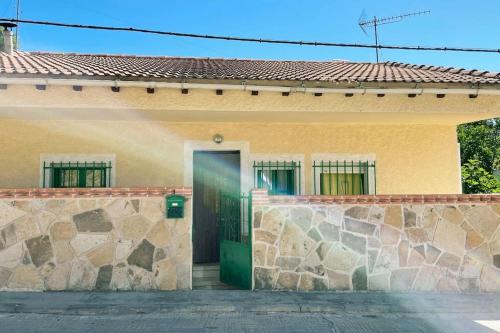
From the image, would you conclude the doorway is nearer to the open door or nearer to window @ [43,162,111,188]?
the open door

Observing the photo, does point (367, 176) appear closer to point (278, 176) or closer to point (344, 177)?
point (344, 177)

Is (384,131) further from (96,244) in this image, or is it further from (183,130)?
(96,244)

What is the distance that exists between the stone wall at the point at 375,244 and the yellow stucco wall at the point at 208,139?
2282mm

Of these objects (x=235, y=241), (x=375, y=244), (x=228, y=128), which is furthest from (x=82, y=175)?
(x=375, y=244)

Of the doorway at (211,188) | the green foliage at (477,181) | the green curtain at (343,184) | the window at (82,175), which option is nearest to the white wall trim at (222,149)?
the doorway at (211,188)

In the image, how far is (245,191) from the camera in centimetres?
888

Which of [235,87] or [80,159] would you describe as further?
[80,159]

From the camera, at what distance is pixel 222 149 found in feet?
29.1

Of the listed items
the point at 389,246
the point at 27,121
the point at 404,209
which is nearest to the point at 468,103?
the point at 404,209

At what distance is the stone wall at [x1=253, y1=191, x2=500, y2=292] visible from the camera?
22.4ft

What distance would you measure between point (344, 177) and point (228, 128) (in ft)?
9.21

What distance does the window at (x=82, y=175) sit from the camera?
860 cm

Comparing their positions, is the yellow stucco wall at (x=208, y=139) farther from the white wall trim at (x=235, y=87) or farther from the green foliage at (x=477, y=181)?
the green foliage at (x=477, y=181)

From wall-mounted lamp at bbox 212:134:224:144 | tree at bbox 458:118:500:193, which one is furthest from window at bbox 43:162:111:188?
tree at bbox 458:118:500:193
